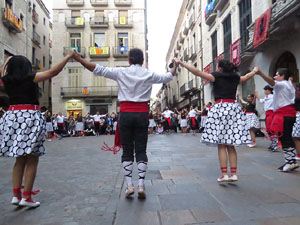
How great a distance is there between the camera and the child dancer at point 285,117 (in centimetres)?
452

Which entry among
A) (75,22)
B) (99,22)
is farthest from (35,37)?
(99,22)

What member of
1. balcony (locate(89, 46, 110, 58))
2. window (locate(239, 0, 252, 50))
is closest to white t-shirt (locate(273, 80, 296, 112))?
window (locate(239, 0, 252, 50))

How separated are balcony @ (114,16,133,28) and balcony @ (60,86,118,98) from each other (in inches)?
297

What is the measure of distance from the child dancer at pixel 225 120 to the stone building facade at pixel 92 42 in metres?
25.9

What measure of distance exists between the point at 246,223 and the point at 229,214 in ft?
0.80

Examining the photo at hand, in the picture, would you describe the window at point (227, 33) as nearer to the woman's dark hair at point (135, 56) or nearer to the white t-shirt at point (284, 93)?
the white t-shirt at point (284, 93)

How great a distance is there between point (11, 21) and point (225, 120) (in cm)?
2283

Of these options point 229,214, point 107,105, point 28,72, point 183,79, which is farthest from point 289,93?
point 183,79

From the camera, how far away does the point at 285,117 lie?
459 centimetres

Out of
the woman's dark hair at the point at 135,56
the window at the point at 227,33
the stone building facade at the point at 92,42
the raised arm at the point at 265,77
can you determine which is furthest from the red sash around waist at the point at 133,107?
the stone building facade at the point at 92,42

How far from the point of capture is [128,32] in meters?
30.9

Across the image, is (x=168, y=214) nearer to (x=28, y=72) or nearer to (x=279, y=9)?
(x=28, y=72)

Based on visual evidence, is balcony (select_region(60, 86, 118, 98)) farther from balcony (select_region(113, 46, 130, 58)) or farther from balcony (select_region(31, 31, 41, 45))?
balcony (select_region(31, 31, 41, 45))

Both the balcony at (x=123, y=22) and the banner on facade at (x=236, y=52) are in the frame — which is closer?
the banner on facade at (x=236, y=52)
